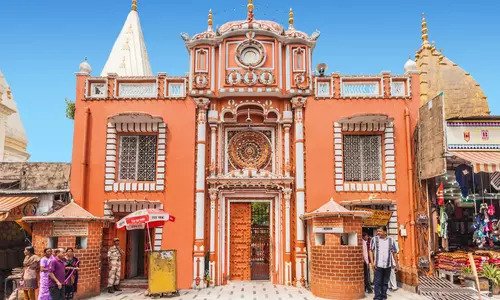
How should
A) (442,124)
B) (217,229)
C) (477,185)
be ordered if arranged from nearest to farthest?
(442,124) < (217,229) < (477,185)

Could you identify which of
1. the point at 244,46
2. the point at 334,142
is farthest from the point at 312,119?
the point at 244,46

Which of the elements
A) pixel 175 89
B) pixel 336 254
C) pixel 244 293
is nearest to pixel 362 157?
pixel 336 254

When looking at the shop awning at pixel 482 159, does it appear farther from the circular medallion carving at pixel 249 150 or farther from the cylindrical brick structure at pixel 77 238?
the cylindrical brick structure at pixel 77 238

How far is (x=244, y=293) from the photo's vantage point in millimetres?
13492

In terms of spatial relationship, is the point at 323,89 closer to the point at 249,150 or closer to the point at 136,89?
the point at 249,150

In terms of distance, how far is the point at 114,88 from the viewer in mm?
16422

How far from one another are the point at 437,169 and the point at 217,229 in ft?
24.0

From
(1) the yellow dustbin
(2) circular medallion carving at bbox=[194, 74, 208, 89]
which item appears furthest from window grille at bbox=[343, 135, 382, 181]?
(1) the yellow dustbin

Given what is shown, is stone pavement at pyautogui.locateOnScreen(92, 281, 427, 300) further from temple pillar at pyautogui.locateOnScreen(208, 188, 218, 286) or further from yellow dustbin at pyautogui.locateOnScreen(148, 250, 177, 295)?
temple pillar at pyautogui.locateOnScreen(208, 188, 218, 286)

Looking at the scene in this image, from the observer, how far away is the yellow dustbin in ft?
42.3

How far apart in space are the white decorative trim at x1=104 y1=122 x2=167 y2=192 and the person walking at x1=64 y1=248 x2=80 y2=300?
3.92 meters

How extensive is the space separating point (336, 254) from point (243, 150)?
17.7 feet

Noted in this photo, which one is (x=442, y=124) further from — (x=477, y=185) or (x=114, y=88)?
(x=114, y=88)

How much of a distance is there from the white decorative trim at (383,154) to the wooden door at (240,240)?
3300 mm
